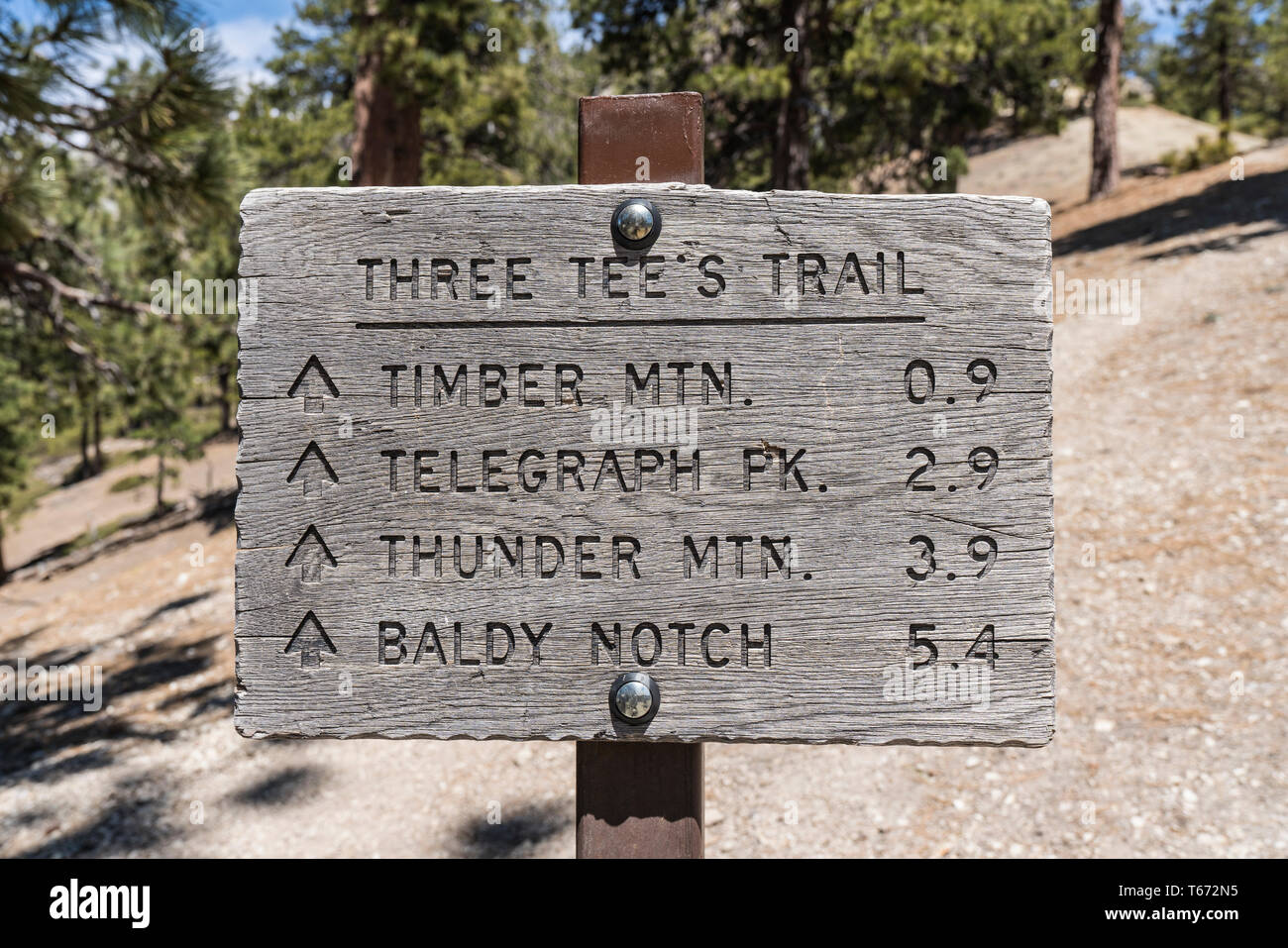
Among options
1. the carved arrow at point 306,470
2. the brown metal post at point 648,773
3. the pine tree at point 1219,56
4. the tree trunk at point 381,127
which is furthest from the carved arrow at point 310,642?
the pine tree at point 1219,56

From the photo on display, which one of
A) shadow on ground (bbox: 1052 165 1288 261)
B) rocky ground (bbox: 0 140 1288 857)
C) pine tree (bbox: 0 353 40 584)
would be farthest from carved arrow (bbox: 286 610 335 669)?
pine tree (bbox: 0 353 40 584)

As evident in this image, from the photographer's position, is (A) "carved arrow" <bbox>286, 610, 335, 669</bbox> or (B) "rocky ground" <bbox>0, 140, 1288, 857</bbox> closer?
(A) "carved arrow" <bbox>286, 610, 335, 669</bbox>

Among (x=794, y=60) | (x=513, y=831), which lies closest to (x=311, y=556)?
(x=513, y=831)

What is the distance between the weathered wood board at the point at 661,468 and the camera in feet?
5.34

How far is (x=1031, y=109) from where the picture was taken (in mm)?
19594

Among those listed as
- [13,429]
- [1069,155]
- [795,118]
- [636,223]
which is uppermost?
[1069,155]

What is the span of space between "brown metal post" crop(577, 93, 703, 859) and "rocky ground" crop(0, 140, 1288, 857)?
269cm

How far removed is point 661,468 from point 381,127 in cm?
735

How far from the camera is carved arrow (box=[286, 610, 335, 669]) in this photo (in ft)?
5.49

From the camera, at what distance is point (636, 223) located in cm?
165

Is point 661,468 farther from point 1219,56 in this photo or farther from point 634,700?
point 1219,56

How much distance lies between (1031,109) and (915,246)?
68.3 feet

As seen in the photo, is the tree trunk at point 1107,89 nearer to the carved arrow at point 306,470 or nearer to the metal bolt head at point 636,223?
the metal bolt head at point 636,223

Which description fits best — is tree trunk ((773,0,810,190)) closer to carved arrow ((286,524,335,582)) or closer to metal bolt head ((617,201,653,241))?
metal bolt head ((617,201,653,241))
